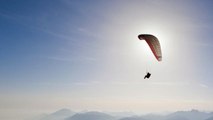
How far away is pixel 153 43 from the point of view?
133ft

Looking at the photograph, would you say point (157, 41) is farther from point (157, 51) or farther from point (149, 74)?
point (149, 74)

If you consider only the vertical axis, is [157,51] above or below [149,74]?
above

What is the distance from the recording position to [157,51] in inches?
1599

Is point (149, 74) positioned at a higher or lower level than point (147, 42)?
lower

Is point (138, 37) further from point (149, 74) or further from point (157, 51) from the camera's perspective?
point (149, 74)

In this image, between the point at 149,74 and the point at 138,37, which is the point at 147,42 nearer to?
the point at 138,37

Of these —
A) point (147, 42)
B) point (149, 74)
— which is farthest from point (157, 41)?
point (149, 74)

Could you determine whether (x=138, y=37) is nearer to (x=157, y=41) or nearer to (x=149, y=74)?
(x=157, y=41)

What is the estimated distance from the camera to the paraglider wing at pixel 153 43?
3978cm

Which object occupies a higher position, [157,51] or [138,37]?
[138,37]

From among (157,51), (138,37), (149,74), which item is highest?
(138,37)

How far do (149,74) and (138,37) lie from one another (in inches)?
264

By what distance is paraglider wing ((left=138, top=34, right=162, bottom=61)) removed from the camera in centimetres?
3978

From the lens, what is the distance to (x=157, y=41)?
4003cm
